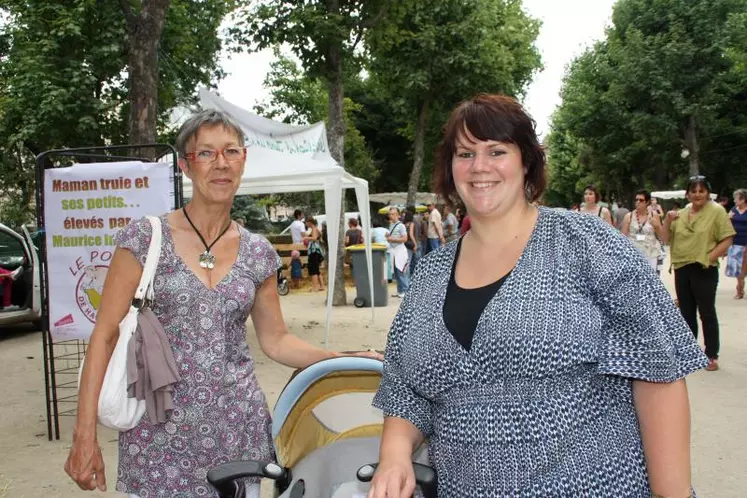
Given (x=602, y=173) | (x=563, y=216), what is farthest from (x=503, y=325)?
(x=602, y=173)

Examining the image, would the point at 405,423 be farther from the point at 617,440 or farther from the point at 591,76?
the point at 591,76

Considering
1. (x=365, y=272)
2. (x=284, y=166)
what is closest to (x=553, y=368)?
(x=284, y=166)

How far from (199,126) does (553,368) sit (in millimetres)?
1434

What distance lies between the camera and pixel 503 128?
189 cm

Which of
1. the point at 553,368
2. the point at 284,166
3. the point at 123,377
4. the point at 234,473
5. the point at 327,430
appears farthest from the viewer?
the point at 284,166

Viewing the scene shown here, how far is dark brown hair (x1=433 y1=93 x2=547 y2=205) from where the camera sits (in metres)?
1.89

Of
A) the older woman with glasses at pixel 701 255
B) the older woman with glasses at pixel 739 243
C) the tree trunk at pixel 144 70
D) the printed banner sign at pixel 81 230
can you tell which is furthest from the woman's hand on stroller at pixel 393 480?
the older woman with glasses at pixel 739 243

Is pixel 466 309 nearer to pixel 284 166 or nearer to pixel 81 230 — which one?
pixel 81 230

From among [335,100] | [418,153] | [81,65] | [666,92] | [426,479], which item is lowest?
[426,479]

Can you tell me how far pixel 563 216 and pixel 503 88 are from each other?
85.6ft

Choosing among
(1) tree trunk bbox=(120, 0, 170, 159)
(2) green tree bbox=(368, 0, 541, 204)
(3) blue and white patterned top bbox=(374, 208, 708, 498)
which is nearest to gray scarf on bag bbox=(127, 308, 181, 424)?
(3) blue and white patterned top bbox=(374, 208, 708, 498)

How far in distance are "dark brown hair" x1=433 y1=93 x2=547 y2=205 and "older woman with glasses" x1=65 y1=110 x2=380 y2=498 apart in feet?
2.82

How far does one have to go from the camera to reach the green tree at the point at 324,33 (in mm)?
12925

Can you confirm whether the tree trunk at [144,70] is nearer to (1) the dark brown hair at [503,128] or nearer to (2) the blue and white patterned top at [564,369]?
(1) the dark brown hair at [503,128]
